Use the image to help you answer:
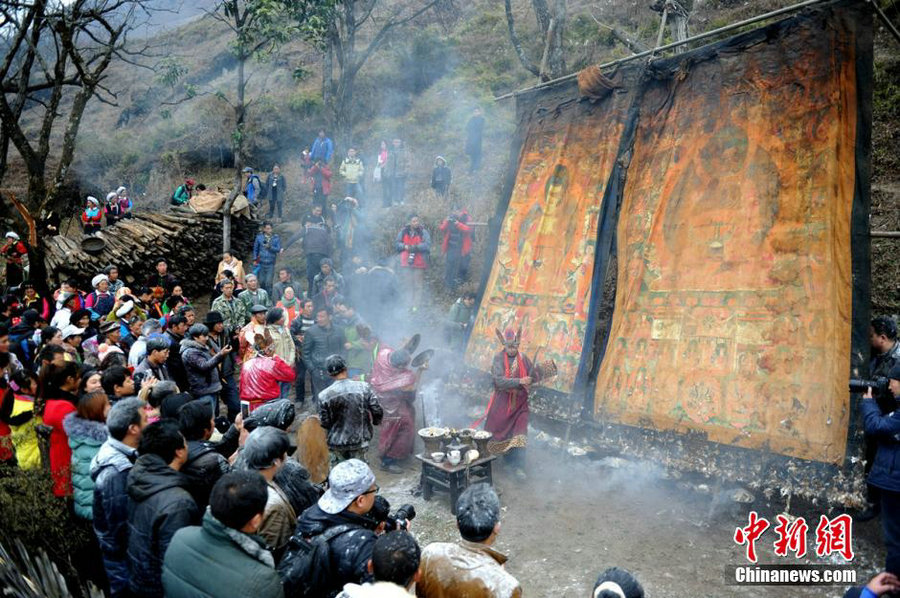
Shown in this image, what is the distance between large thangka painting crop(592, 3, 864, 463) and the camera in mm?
5445

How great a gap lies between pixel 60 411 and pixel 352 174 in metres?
12.0

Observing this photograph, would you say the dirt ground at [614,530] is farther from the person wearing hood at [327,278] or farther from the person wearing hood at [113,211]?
the person wearing hood at [113,211]

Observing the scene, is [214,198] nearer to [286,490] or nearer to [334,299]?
[334,299]

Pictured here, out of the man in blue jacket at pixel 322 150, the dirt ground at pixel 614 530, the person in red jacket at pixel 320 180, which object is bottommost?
the dirt ground at pixel 614 530

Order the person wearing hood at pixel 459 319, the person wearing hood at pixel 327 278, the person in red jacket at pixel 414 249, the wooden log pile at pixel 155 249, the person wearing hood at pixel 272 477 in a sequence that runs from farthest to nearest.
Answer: the wooden log pile at pixel 155 249
the person in red jacket at pixel 414 249
the person wearing hood at pixel 327 278
the person wearing hood at pixel 459 319
the person wearing hood at pixel 272 477

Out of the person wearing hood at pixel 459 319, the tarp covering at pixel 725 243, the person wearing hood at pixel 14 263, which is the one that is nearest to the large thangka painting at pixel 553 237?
the tarp covering at pixel 725 243

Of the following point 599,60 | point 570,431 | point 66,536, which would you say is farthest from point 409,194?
point 66,536

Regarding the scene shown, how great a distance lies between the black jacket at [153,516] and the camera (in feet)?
9.70

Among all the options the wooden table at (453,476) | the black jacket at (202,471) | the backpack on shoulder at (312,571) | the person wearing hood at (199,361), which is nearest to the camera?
the backpack on shoulder at (312,571)

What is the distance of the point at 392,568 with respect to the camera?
96.1 inches

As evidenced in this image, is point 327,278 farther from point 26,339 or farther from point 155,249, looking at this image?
point 155,249

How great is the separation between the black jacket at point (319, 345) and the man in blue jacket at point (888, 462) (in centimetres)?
639

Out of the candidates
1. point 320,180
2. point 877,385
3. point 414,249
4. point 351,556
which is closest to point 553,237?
point 414,249

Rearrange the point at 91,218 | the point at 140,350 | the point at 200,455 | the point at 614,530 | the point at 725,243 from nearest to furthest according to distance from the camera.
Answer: the point at 200,455, the point at 614,530, the point at 725,243, the point at 140,350, the point at 91,218
